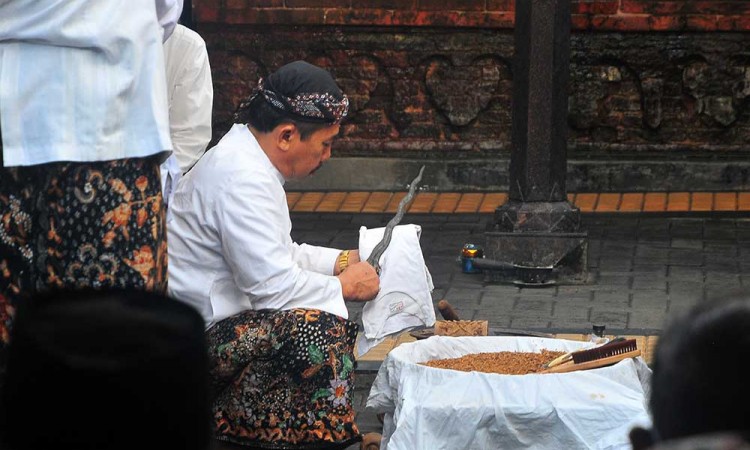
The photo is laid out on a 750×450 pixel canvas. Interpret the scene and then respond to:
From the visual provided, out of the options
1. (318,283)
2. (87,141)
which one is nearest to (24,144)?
(87,141)

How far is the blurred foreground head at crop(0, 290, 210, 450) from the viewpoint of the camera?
1.76 m

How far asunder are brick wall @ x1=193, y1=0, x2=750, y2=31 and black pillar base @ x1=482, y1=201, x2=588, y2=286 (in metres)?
2.57

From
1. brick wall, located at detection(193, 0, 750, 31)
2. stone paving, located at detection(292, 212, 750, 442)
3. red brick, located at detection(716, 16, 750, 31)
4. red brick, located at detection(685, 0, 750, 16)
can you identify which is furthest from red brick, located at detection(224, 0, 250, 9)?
red brick, located at detection(716, 16, 750, 31)

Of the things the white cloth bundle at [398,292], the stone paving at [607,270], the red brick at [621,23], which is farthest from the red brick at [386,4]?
the white cloth bundle at [398,292]

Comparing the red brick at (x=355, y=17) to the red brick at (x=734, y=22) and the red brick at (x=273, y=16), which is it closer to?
the red brick at (x=273, y=16)

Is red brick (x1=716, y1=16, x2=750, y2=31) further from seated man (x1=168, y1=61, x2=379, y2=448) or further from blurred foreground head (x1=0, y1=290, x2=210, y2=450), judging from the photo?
blurred foreground head (x1=0, y1=290, x2=210, y2=450)

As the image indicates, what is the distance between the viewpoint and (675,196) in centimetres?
961

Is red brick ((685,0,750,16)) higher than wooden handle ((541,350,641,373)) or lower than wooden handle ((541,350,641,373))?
lower

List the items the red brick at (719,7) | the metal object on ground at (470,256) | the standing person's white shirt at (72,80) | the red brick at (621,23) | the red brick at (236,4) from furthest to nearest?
the red brick at (236,4)
the red brick at (621,23)
the red brick at (719,7)
the metal object on ground at (470,256)
the standing person's white shirt at (72,80)

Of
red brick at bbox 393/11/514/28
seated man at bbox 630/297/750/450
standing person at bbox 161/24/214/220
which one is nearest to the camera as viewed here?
seated man at bbox 630/297/750/450

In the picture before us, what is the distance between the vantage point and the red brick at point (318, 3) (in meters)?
9.92

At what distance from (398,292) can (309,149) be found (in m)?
0.51

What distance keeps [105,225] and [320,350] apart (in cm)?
87

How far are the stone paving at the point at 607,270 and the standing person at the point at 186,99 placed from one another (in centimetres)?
110
